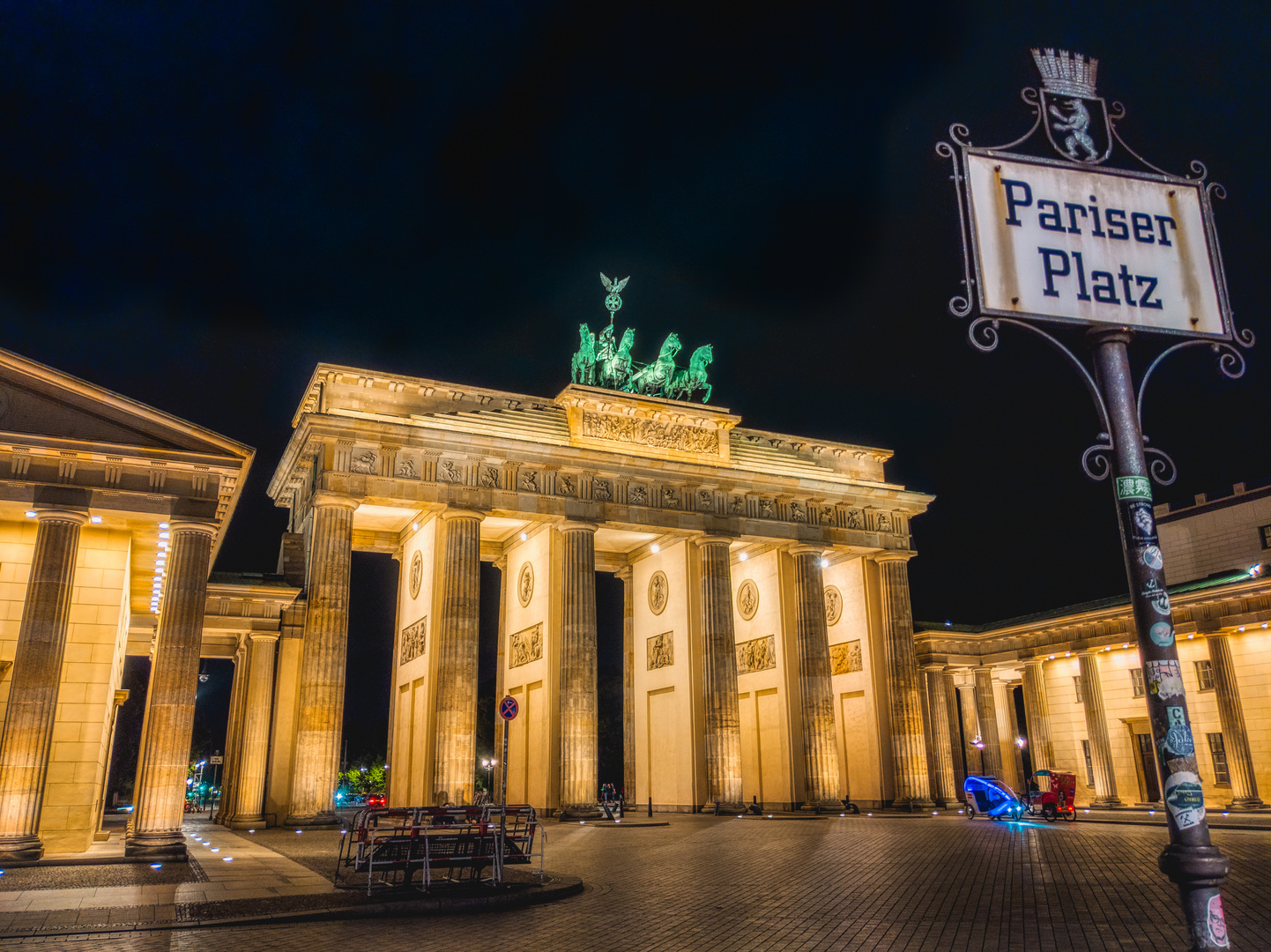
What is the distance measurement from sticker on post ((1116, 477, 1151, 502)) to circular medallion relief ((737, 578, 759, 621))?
38773mm

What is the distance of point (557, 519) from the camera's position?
38031 millimetres

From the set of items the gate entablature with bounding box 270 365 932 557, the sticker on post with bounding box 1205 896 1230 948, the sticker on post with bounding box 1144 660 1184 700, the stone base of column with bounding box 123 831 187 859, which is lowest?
the stone base of column with bounding box 123 831 187 859

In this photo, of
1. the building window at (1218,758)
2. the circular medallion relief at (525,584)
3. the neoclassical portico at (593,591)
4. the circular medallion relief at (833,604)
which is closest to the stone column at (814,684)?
the neoclassical portico at (593,591)

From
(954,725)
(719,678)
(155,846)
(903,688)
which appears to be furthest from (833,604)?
(155,846)

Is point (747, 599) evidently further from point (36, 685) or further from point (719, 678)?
point (36, 685)

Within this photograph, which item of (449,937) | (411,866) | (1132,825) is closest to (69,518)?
(411,866)

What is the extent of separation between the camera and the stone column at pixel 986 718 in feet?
161

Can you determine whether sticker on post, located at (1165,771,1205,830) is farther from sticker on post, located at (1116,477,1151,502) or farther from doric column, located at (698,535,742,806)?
doric column, located at (698,535,742,806)

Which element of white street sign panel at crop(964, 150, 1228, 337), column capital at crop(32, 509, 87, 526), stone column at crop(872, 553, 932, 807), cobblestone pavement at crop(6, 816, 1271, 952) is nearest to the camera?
white street sign panel at crop(964, 150, 1228, 337)

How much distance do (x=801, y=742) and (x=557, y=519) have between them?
1474 centimetres

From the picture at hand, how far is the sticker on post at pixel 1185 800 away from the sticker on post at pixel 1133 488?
2.01m

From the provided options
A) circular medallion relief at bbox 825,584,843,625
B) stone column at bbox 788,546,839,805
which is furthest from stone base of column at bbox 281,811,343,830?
circular medallion relief at bbox 825,584,843,625

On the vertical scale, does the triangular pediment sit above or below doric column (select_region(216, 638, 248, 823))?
above

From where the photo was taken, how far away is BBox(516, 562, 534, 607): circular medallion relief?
40.7 metres
